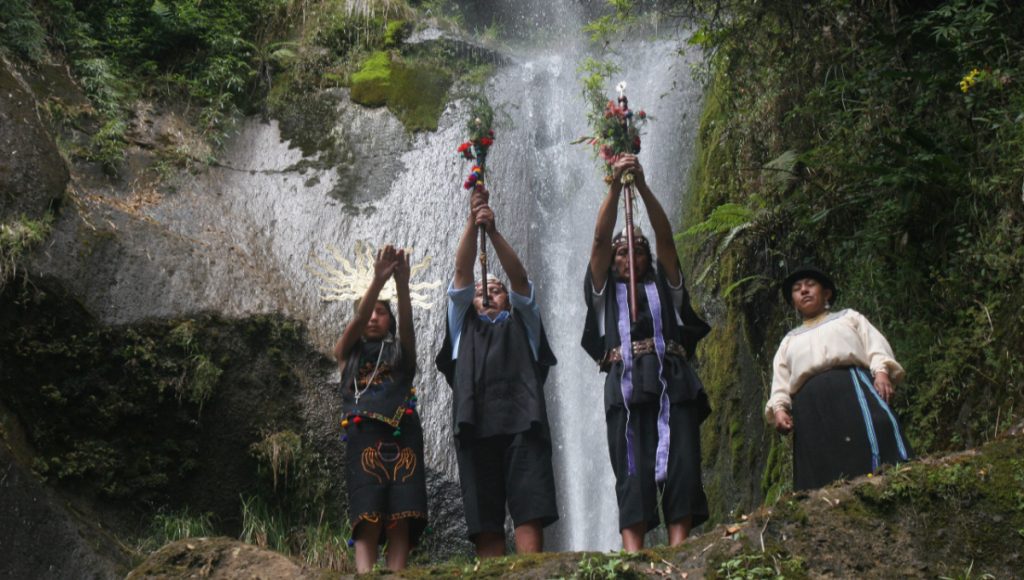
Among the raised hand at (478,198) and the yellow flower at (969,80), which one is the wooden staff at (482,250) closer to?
the raised hand at (478,198)

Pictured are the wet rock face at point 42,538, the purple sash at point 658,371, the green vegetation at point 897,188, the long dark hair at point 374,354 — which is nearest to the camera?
the purple sash at point 658,371

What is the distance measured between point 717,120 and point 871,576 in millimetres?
6909

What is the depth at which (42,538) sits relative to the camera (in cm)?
761

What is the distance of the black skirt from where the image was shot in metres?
5.50

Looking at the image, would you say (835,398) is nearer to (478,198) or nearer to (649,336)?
(649,336)

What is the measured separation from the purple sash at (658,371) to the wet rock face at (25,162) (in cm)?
537

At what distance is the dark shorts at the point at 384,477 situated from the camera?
5.92 meters

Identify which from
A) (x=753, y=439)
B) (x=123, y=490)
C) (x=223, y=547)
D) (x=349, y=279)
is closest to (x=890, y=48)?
(x=753, y=439)

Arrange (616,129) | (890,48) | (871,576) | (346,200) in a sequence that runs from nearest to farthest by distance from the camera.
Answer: (871,576) < (616,129) < (890,48) < (346,200)

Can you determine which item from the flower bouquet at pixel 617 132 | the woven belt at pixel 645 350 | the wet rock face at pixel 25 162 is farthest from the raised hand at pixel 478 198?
the wet rock face at pixel 25 162

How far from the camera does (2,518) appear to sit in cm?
751

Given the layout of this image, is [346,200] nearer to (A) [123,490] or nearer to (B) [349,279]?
(A) [123,490]

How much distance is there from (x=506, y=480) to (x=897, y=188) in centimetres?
336

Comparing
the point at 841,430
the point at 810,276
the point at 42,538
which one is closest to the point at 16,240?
the point at 42,538
